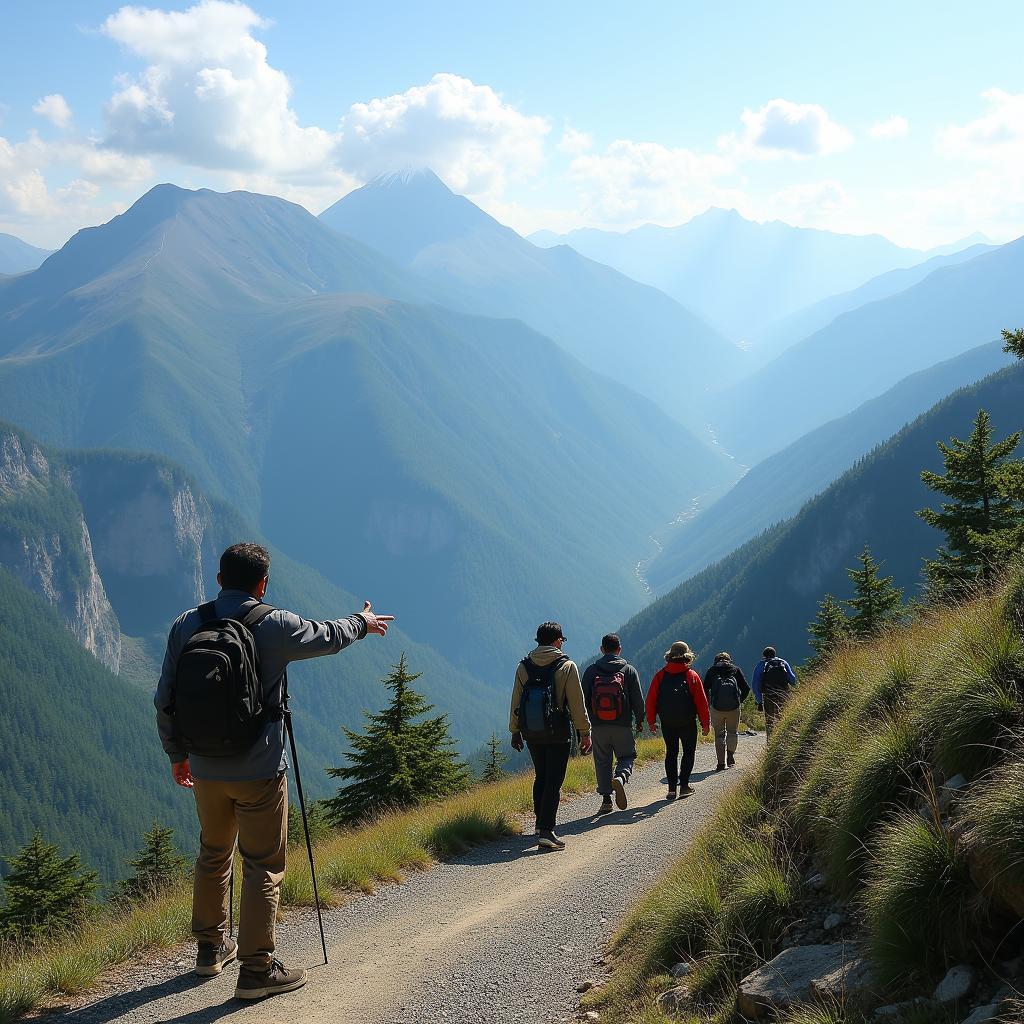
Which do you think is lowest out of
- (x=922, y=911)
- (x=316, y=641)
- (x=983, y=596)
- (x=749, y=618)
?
(x=749, y=618)

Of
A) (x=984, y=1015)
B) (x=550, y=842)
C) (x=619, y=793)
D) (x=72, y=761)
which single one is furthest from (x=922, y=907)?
(x=72, y=761)

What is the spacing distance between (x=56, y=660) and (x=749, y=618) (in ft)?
527

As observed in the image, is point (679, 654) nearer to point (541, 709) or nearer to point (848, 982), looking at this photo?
point (541, 709)

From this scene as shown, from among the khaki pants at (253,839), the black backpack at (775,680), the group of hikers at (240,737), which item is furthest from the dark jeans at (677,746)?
the khaki pants at (253,839)

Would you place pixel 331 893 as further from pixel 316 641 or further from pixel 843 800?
pixel 843 800

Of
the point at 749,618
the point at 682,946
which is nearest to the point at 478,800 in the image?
the point at 682,946

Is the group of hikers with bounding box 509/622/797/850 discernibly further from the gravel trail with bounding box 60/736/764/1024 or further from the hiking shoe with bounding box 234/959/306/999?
the hiking shoe with bounding box 234/959/306/999

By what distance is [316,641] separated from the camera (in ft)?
20.6

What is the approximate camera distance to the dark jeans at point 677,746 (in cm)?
1333

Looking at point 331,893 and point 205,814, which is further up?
point 205,814

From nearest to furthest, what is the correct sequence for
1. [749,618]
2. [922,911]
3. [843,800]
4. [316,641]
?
[922,911] → [843,800] → [316,641] → [749,618]

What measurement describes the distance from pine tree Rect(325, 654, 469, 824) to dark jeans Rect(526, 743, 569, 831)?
978 centimetres

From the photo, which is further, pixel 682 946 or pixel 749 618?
pixel 749 618

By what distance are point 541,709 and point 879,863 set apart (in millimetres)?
5994
